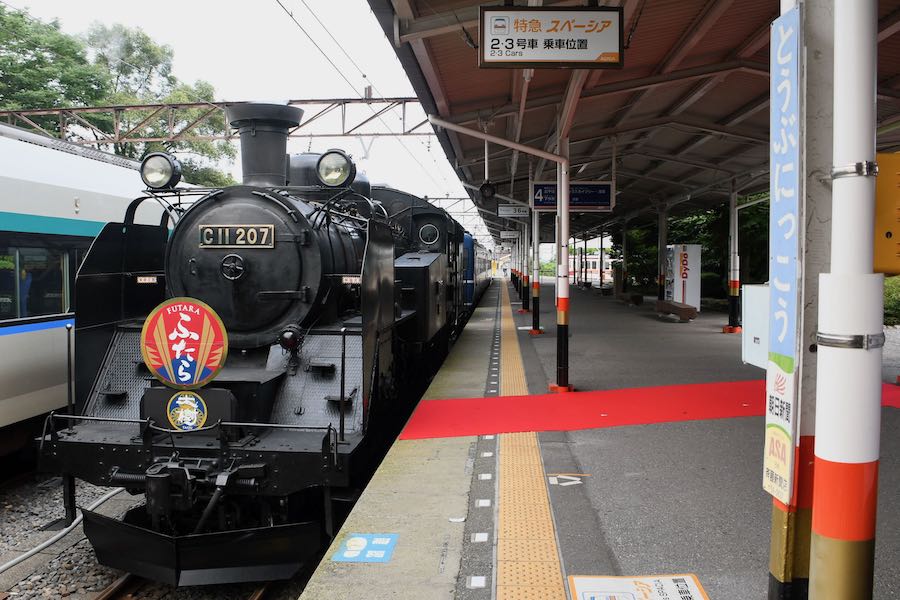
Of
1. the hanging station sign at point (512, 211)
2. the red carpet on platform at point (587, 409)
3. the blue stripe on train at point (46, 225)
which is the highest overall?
the hanging station sign at point (512, 211)

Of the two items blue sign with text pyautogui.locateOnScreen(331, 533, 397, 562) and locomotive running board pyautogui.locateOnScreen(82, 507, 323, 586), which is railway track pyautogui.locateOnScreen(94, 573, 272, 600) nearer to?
locomotive running board pyautogui.locateOnScreen(82, 507, 323, 586)

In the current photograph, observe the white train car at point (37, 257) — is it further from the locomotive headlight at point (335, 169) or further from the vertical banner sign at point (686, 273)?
the vertical banner sign at point (686, 273)

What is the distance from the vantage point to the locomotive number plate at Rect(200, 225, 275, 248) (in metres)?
5.20

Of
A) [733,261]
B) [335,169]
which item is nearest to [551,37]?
[335,169]

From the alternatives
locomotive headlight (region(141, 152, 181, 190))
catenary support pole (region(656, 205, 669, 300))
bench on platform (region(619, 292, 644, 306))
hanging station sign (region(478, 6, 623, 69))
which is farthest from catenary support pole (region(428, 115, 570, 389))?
bench on platform (region(619, 292, 644, 306))

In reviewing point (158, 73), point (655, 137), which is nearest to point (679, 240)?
point (655, 137)

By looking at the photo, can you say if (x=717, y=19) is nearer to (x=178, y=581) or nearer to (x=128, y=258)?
(x=128, y=258)

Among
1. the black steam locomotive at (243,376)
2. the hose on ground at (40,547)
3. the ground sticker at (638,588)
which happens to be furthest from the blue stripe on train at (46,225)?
the ground sticker at (638,588)

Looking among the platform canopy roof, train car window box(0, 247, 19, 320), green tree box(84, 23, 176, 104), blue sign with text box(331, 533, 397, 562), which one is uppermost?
green tree box(84, 23, 176, 104)

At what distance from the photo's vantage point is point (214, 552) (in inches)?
157

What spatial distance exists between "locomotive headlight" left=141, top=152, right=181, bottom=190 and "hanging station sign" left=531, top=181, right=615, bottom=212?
7710 millimetres

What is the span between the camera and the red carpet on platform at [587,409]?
6.40 metres

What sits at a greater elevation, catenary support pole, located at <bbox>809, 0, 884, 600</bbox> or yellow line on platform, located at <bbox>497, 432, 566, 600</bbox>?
catenary support pole, located at <bbox>809, 0, 884, 600</bbox>

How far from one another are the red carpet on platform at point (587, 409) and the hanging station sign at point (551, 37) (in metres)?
3.35
